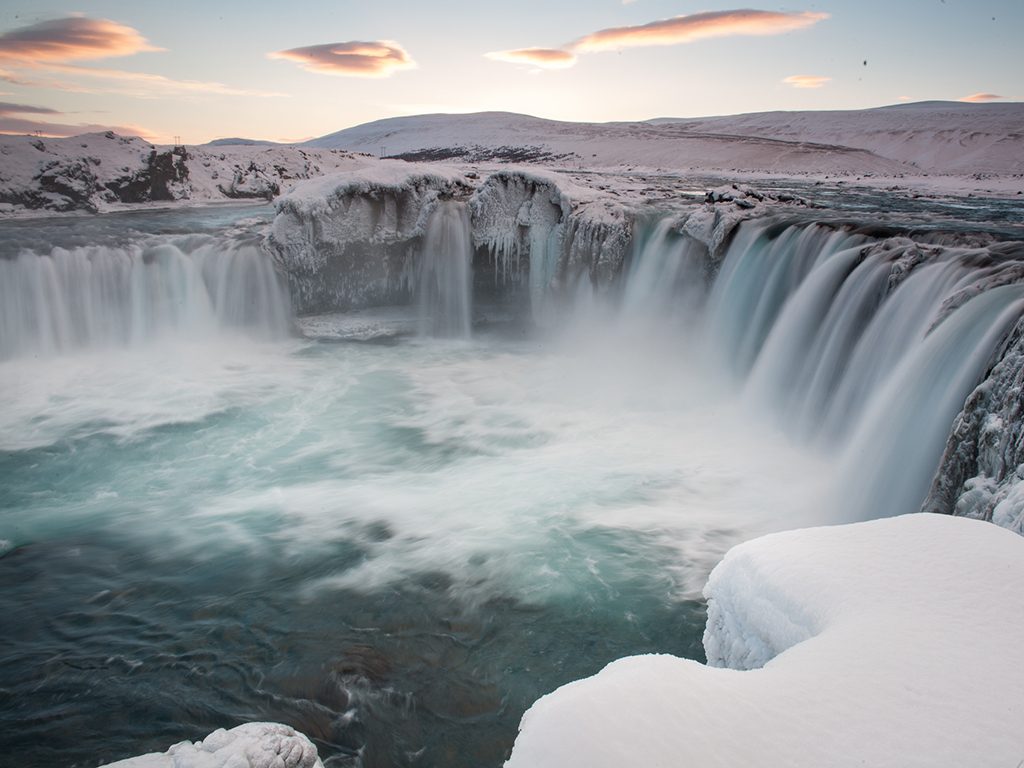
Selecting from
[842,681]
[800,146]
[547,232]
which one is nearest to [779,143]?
[800,146]

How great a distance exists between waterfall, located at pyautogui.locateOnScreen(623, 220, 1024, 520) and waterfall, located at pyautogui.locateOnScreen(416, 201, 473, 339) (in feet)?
10.7

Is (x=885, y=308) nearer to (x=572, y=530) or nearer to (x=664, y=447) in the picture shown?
(x=664, y=447)

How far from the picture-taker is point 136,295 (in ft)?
42.2

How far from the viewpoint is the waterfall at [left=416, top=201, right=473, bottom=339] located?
1359 cm

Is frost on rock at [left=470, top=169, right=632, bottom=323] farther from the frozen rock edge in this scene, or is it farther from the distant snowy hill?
the distant snowy hill

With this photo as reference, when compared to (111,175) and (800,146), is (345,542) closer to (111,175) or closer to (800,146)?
(111,175)

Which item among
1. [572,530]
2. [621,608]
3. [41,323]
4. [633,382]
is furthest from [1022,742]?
[41,323]

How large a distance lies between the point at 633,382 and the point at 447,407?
123 inches

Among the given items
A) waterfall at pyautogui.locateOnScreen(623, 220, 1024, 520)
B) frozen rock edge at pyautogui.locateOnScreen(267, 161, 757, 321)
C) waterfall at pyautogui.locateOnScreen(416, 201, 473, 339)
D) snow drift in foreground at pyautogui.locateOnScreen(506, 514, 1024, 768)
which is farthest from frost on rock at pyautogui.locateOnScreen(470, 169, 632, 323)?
snow drift in foreground at pyautogui.locateOnScreen(506, 514, 1024, 768)

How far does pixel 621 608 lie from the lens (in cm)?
555

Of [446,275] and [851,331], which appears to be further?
[446,275]

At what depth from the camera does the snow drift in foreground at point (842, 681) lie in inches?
78.5

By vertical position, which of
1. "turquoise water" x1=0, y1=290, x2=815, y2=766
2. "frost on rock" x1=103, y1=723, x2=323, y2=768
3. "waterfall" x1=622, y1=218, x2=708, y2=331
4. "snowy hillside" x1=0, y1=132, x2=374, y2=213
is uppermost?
"snowy hillside" x1=0, y1=132, x2=374, y2=213

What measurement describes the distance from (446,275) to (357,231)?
74.2 inches
